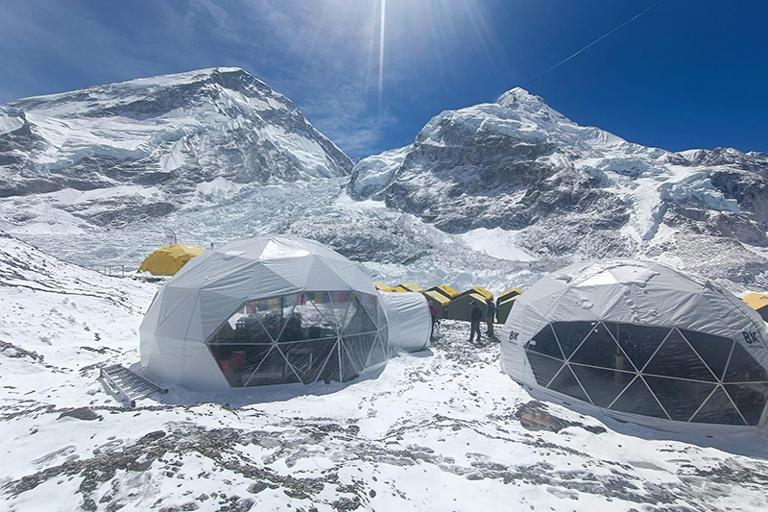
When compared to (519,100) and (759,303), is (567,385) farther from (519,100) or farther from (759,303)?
(519,100)

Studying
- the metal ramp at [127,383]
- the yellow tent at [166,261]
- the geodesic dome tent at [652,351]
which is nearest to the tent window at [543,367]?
the geodesic dome tent at [652,351]

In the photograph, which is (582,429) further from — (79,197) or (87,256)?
(79,197)

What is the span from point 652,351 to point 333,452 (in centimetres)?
769

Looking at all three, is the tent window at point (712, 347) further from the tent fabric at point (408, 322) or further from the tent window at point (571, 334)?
the tent fabric at point (408, 322)

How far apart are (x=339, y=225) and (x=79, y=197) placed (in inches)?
1897

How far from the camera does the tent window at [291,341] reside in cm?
857

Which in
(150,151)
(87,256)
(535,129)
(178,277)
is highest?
(535,129)

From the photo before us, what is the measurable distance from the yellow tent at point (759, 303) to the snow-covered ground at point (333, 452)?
23.0 m

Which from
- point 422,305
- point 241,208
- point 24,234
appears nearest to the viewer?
point 422,305

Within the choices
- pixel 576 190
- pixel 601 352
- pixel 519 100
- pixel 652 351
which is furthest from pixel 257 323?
pixel 519 100

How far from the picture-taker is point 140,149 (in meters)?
77.8

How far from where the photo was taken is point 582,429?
7453 millimetres

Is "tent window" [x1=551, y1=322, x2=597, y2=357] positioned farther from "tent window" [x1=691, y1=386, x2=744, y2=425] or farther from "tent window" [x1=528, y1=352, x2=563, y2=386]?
"tent window" [x1=691, y1=386, x2=744, y2=425]

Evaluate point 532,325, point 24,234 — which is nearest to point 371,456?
point 532,325
